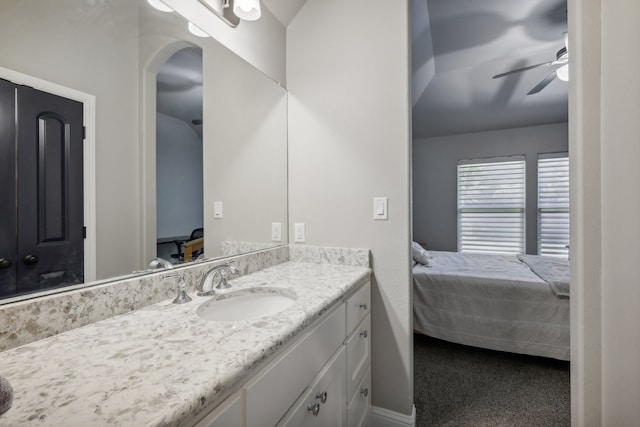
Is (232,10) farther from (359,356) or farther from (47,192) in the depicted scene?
(359,356)

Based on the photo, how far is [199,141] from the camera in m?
1.37

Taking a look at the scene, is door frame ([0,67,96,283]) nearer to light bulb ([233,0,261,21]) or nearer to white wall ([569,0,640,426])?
light bulb ([233,0,261,21])

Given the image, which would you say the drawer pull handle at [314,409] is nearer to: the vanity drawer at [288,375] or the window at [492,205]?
the vanity drawer at [288,375]

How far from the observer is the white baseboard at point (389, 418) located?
1544 mm

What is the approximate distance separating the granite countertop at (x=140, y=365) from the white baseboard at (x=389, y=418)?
1.03 metres

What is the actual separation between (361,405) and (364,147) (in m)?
1.32

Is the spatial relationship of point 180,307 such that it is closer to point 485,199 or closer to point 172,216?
point 172,216

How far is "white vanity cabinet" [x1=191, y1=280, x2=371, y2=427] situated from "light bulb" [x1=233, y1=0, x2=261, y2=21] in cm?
140

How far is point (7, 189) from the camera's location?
2.30 feet

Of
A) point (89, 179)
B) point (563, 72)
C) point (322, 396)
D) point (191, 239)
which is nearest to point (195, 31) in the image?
point (89, 179)

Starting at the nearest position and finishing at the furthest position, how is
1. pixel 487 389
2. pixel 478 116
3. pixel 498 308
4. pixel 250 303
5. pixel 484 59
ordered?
pixel 250 303
pixel 487 389
pixel 498 308
pixel 484 59
pixel 478 116

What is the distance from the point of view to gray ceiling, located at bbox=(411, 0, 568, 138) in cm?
213

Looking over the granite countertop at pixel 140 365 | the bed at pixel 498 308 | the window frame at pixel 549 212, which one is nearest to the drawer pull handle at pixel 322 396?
the granite countertop at pixel 140 365

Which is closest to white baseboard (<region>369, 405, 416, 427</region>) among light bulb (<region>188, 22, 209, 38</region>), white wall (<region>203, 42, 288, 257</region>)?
white wall (<region>203, 42, 288, 257</region>)
